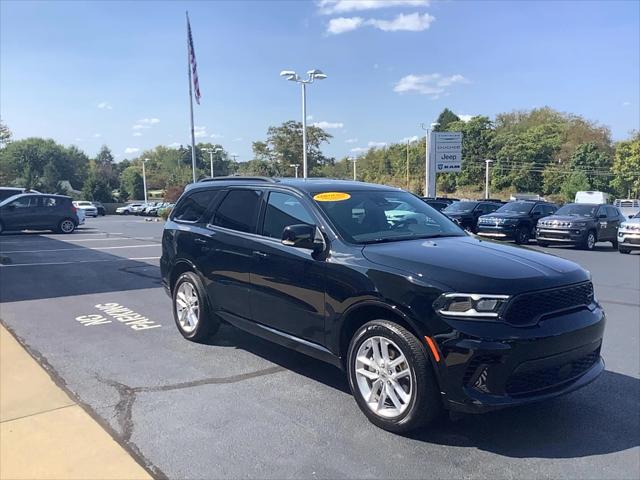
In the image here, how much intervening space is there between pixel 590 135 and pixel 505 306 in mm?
87764

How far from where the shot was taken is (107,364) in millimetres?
5074

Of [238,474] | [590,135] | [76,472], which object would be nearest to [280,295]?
[238,474]

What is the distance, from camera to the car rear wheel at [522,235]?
1994 centimetres

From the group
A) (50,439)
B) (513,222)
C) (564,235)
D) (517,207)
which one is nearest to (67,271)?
(50,439)

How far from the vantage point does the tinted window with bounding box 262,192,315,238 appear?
4.62m

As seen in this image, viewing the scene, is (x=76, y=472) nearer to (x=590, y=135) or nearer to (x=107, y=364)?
(x=107, y=364)

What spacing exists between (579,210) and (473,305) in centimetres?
1831

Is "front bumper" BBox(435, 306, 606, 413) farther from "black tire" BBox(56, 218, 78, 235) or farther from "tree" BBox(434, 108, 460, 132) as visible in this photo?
"tree" BBox(434, 108, 460, 132)

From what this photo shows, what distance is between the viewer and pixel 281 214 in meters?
4.82

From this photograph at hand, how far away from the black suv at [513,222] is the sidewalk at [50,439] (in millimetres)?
17388

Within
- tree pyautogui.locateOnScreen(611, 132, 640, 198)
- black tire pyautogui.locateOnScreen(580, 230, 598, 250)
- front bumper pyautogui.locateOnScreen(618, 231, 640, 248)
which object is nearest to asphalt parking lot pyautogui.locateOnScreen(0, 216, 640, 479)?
front bumper pyautogui.locateOnScreen(618, 231, 640, 248)

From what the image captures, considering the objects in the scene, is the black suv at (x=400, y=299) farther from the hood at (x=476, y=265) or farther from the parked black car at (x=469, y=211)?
the parked black car at (x=469, y=211)

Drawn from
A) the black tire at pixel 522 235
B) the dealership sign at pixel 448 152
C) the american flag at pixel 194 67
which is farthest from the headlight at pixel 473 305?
the dealership sign at pixel 448 152

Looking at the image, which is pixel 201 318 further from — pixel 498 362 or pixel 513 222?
pixel 513 222
